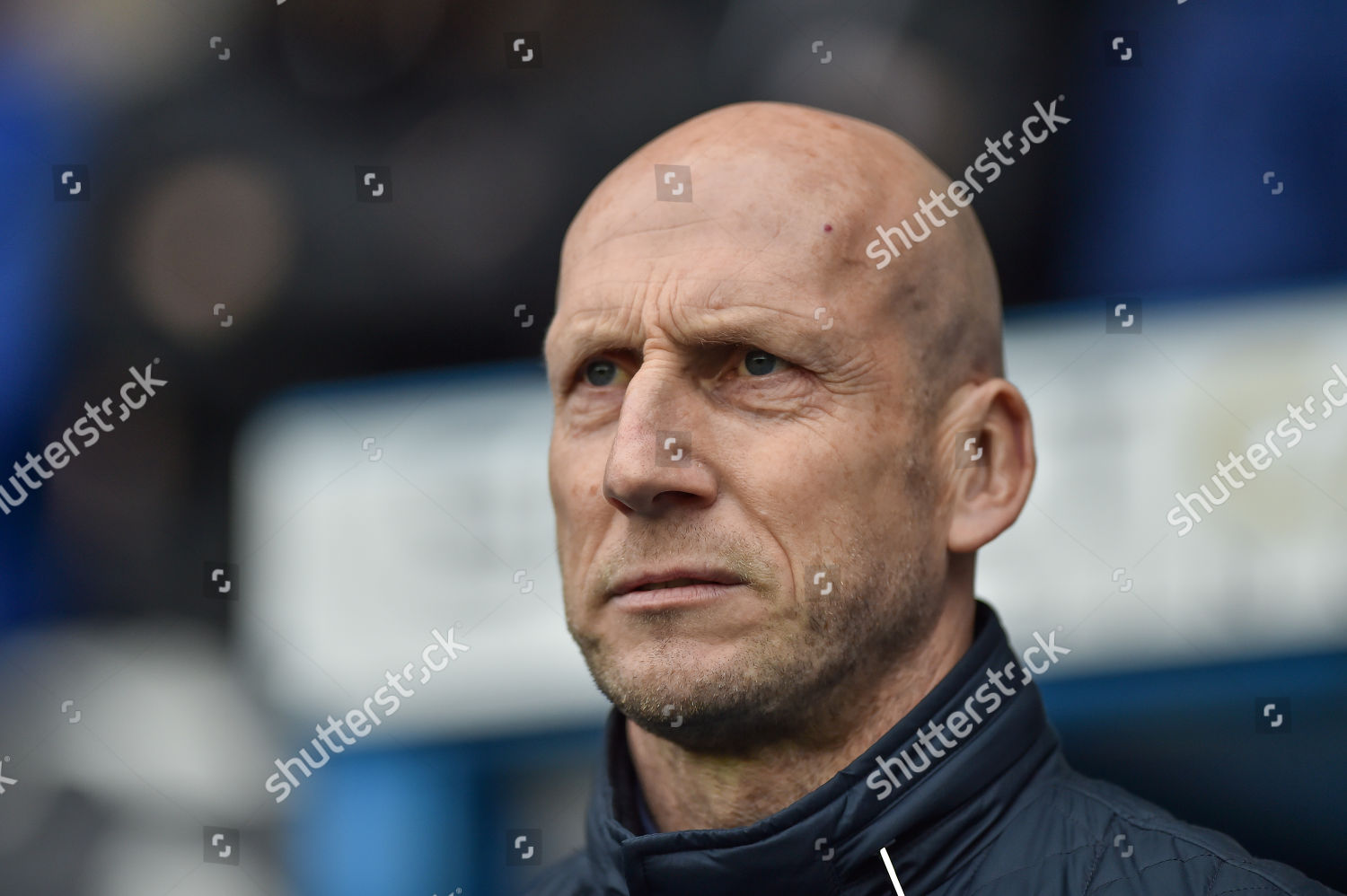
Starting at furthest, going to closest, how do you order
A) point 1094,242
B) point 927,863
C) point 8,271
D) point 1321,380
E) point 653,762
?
1. point 8,271
2. point 1094,242
3. point 1321,380
4. point 653,762
5. point 927,863

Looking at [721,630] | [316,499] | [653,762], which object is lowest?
[653,762]

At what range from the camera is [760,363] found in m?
2.15

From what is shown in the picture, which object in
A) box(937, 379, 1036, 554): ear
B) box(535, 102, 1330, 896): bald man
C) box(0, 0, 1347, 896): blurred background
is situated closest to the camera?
box(535, 102, 1330, 896): bald man

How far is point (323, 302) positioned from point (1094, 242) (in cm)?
266

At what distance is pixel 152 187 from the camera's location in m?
4.49

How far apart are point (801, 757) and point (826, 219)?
916 mm

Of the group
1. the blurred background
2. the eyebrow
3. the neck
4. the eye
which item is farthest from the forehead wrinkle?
the blurred background

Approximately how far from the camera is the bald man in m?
2.00

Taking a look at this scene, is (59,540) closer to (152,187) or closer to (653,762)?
(152,187)

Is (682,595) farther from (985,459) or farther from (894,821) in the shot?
(985,459)

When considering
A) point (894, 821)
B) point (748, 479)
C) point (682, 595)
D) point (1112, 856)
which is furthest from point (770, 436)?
point (1112, 856)

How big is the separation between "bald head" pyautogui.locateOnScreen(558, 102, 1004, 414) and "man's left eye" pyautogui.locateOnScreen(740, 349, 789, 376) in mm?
108

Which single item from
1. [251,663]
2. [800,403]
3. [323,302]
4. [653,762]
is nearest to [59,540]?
[251,663]

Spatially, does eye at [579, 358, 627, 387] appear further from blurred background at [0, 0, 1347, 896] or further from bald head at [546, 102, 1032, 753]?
blurred background at [0, 0, 1347, 896]
